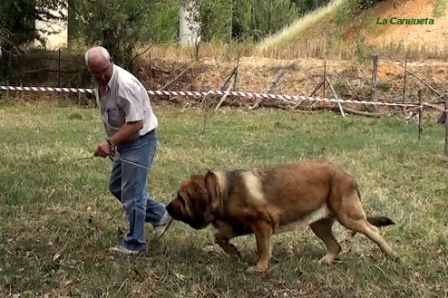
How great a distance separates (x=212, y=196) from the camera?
5848 millimetres

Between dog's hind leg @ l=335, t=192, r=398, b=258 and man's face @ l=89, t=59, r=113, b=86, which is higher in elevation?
man's face @ l=89, t=59, r=113, b=86

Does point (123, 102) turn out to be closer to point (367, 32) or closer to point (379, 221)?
point (379, 221)

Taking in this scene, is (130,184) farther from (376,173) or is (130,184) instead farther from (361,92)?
(361,92)

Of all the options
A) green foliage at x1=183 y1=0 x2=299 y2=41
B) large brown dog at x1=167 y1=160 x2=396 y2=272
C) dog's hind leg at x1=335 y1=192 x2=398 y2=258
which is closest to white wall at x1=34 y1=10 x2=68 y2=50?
green foliage at x1=183 y1=0 x2=299 y2=41

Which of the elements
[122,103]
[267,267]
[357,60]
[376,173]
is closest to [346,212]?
[267,267]

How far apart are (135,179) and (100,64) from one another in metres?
1.02

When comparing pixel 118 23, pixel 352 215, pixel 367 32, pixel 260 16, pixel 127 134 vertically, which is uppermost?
pixel 260 16

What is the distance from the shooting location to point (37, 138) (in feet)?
45.1

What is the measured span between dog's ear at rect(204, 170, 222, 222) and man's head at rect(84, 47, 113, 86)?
3.81 ft

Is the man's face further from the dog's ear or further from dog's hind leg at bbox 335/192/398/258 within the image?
dog's hind leg at bbox 335/192/398/258

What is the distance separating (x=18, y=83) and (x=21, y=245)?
66.6 ft

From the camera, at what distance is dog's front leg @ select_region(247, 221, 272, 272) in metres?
5.86

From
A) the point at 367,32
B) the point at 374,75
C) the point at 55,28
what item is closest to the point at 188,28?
the point at 55,28

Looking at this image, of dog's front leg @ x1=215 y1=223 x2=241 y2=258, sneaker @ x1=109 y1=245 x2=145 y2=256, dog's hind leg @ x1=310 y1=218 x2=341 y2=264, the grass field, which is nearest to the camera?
the grass field
